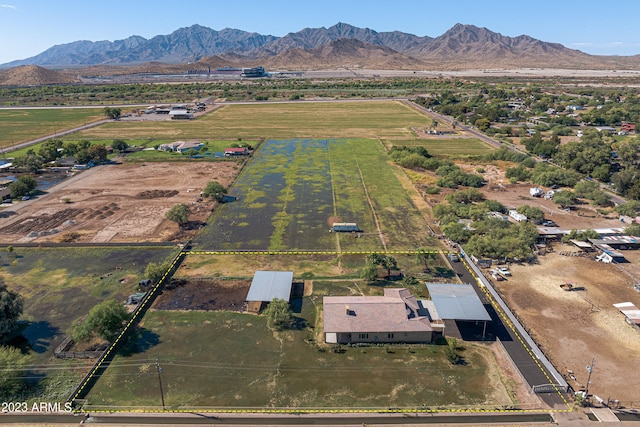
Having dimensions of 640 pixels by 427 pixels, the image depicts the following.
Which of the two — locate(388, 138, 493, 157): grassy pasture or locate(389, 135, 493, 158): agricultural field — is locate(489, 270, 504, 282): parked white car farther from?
locate(388, 138, 493, 157): grassy pasture

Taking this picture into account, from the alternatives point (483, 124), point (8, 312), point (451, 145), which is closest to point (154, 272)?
point (8, 312)

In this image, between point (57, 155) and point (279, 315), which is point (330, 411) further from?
point (57, 155)

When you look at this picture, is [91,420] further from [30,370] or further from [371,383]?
[371,383]

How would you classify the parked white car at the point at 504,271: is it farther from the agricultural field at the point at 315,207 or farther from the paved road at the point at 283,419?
the paved road at the point at 283,419

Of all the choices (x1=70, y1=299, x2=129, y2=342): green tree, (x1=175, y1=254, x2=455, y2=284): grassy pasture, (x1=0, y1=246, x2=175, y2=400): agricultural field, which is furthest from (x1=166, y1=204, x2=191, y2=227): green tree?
(x1=70, y1=299, x2=129, y2=342): green tree

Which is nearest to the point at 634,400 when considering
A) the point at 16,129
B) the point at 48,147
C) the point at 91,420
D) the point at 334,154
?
the point at 91,420
